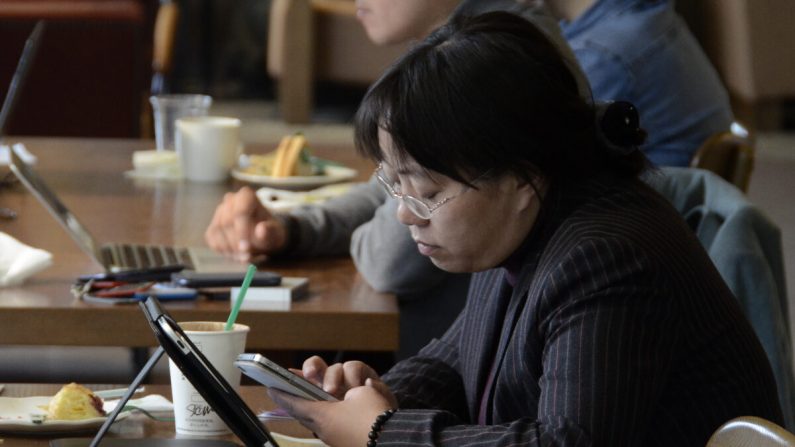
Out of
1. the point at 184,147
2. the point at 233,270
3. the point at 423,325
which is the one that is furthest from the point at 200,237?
the point at 184,147

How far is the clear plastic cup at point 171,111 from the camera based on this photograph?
2955mm

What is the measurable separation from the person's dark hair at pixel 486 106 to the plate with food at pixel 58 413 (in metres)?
0.37

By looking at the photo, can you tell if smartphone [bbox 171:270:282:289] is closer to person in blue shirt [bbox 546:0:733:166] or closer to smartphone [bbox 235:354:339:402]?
smartphone [bbox 235:354:339:402]

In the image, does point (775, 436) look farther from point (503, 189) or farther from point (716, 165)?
point (716, 165)

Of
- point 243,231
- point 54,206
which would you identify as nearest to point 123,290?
point 54,206

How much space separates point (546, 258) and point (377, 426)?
0.24 meters

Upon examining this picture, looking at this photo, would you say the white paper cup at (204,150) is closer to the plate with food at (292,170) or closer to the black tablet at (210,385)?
the plate with food at (292,170)

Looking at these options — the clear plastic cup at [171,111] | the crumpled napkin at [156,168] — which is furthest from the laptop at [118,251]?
the clear plastic cup at [171,111]

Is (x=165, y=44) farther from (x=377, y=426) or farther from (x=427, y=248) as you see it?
(x=377, y=426)

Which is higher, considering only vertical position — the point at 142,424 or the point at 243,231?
the point at 142,424

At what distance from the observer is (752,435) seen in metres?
0.89

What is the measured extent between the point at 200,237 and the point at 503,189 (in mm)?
911

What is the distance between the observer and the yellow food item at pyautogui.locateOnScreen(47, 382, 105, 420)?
4.07 ft

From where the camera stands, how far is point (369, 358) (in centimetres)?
220
